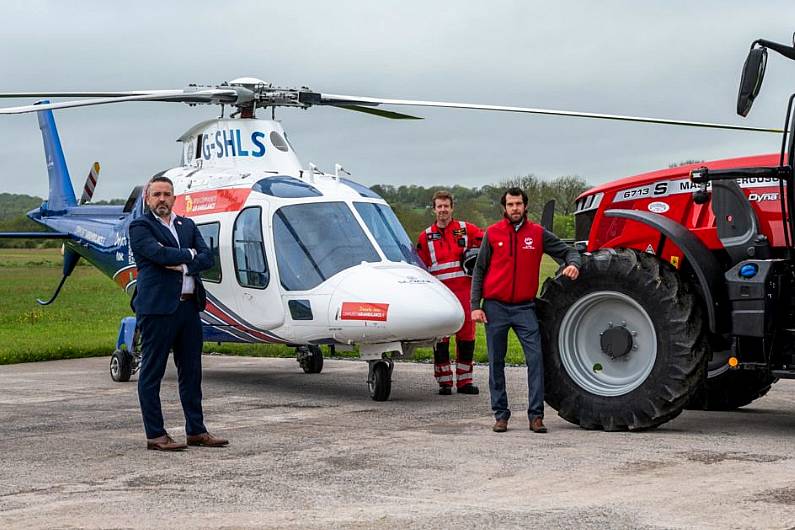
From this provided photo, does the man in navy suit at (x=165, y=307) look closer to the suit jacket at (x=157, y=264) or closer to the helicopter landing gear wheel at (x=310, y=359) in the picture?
the suit jacket at (x=157, y=264)

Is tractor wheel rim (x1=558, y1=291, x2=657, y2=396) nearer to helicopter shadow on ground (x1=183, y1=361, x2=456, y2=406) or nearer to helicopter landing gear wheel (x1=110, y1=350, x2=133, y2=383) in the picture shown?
helicopter shadow on ground (x1=183, y1=361, x2=456, y2=406)

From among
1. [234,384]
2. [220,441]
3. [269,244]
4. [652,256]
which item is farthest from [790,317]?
[234,384]

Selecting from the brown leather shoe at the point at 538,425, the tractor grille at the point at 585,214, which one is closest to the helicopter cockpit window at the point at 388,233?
the tractor grille at the point at 585,214

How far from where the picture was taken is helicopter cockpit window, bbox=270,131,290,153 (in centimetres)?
1274

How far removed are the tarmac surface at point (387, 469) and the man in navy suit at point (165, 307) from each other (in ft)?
0.98

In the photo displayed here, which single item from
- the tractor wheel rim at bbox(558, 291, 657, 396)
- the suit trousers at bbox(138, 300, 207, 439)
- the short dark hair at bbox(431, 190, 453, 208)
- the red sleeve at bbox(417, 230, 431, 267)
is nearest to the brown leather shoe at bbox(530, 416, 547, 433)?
the tractor wheel rim at bbox(558, 291, 657, 396)

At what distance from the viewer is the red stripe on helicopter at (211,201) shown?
39.8 feet

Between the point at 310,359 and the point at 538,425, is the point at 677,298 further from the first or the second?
the point at 310,359

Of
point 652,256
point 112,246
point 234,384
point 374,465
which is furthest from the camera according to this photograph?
point 112,246

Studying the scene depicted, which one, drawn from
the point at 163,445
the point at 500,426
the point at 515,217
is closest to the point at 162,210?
the point at 163,445

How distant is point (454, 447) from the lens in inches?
322

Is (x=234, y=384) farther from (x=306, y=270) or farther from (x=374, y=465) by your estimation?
(x=374, y=465)

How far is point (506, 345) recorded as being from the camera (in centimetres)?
902

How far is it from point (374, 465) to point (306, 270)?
13.5 feet
